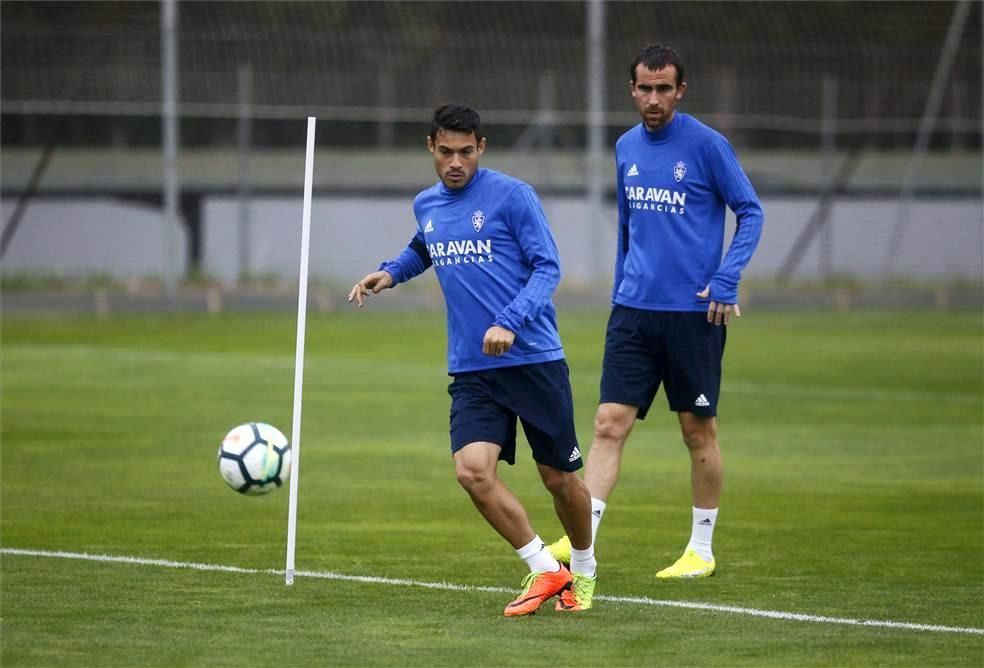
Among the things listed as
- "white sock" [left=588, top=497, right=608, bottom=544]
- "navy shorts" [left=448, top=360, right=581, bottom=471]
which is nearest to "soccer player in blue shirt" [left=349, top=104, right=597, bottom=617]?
"navy shorts" [left=448, top=360, right=581, bottom=471]

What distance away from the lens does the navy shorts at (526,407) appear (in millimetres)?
7793

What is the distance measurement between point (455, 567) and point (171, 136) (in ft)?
73.9

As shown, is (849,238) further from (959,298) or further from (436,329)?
(436,329)

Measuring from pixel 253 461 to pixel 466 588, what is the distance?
1206 millimetres

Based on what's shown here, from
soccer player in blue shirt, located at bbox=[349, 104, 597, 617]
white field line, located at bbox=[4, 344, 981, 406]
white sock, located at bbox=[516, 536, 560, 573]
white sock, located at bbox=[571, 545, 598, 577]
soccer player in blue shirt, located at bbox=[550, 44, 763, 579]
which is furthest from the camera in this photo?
white field line, located at bbox=[4, 344, 981, 406]

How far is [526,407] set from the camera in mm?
7812

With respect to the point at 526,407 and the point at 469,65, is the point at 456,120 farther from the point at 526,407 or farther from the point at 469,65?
the point at 469,65

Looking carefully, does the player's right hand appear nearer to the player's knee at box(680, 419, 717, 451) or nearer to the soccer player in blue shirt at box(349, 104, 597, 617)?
the soccer player in blue shirt at box(349, 104, 597, 617)

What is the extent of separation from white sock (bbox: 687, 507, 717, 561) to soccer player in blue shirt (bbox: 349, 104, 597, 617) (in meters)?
1.16

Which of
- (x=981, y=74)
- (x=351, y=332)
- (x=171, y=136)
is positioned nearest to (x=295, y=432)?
(x=351, y=332)

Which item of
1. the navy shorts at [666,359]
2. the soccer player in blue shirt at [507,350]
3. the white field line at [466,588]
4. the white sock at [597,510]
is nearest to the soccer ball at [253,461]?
the white field line at [466,588]

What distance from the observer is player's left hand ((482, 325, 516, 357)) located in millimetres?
7453

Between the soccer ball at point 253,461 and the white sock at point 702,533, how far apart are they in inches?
77.2

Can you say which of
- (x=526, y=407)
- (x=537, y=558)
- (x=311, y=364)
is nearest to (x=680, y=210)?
(x=526, y=407)
